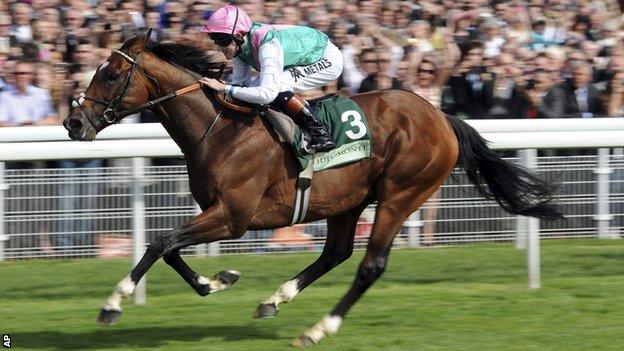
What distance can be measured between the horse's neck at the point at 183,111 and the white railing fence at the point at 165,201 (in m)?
1.01

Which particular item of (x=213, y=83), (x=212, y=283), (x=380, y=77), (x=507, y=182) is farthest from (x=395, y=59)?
(x=212, y=283)

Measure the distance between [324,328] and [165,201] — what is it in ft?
7.32


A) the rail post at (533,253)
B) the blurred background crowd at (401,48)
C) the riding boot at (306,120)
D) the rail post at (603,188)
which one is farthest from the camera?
the blurred background crowd at (401,48)

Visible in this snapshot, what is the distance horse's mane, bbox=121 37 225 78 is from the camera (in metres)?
6.22

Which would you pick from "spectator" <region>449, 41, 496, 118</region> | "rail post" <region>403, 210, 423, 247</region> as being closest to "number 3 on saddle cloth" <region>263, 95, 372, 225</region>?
"rail post" <region>403, 210, 423, 247</region>

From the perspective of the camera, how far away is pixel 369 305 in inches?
276

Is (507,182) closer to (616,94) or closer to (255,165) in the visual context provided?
(255,165)

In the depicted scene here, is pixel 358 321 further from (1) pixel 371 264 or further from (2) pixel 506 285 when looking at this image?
(2) pixel 506 285

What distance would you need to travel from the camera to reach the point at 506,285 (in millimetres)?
7711

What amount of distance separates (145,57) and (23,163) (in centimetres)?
218

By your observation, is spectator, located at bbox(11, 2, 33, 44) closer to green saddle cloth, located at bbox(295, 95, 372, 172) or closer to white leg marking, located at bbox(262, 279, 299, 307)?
green saddle cloth, located at bbox(295, 95, 372, 172)

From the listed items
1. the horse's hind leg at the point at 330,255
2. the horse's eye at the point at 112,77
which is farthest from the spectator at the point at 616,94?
the horse's eye at the point at 112,77

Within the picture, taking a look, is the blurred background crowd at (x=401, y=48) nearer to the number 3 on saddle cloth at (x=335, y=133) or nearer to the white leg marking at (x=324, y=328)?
the number 3 on saddle cloth at (x=335, y=133)

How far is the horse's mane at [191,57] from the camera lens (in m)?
6.22
